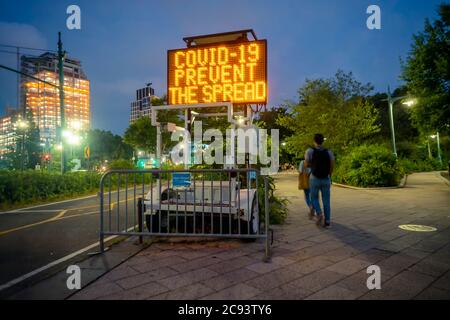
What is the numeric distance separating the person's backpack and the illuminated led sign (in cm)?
191

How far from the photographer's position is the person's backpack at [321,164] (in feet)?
19.3

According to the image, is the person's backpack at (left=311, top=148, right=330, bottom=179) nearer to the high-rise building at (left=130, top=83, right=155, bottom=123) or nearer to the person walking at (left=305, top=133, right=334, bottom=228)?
the person walking at (left=305, top=133, right=334, bottom=228)

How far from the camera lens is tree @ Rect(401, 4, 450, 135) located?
1424 cm

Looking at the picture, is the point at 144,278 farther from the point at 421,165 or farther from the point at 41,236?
the point at 421,165

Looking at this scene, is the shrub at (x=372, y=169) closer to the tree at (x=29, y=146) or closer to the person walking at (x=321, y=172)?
the person walking at (x=321, y=172)

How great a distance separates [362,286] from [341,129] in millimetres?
19394

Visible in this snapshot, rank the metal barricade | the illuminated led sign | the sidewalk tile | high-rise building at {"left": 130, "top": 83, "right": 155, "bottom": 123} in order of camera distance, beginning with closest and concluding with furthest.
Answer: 1. the sidewalk tile
2. the metal barricade
3. the illuminated led sign
4. high-rise building at {"left": 130, "top": 83, "right": 155, "bottom": 123}

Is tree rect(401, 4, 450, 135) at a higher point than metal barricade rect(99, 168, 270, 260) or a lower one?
higher

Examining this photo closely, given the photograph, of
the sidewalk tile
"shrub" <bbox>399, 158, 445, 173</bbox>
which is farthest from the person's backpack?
"shrub" <bbox>399, 158, 445, 173</bbox>

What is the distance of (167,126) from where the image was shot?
6.51 meters

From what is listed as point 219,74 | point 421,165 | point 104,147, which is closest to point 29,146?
point 104,147

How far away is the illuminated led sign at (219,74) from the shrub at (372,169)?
35.4 feet

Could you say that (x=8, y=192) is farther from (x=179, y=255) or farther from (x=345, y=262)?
(x=345, y=262)

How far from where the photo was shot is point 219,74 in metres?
7.20
